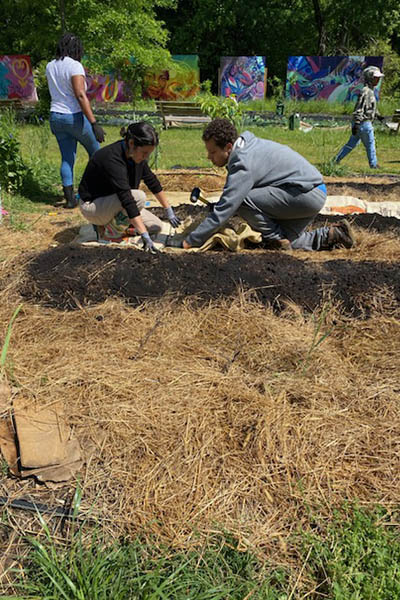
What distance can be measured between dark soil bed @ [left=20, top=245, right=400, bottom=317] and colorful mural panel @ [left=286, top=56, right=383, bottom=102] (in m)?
21.4

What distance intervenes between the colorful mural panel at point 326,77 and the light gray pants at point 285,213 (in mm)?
20547

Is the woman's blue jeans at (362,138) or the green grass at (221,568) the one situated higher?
the woman's blue jeans at (362,138)

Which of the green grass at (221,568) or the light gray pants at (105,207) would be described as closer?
the green grass at (221,568)

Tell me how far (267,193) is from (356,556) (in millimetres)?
2588

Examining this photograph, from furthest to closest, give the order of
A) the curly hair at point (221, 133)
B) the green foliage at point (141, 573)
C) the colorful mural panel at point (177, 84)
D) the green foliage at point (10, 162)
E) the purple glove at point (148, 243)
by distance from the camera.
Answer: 1. the colorful mural panel at point (177, 84)
2. the green foliage at point (10, 162)
3. the purple glove at point (148, 243)
4. the curly hair at point (221, 133)
5. the green foliage at point (141, 573)

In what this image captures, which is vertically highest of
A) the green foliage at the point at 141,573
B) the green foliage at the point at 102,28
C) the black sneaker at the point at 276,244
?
the green foliage at the point at 102,28

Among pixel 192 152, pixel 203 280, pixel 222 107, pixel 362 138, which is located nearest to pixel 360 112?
pixel 362 138

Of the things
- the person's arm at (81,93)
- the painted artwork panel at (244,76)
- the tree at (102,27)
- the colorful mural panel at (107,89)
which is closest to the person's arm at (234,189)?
the person's arm at (81,93)

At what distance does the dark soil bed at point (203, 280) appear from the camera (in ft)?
10.1

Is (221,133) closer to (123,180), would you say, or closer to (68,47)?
(123,180)

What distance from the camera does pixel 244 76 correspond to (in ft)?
79.3

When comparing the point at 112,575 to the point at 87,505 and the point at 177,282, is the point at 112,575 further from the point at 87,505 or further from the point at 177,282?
the point at 177,282

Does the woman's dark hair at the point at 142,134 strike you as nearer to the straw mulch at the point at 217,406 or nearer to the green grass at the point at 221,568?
the straw mulch at the point at 217,406

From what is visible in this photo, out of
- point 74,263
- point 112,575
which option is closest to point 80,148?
point 74,263
